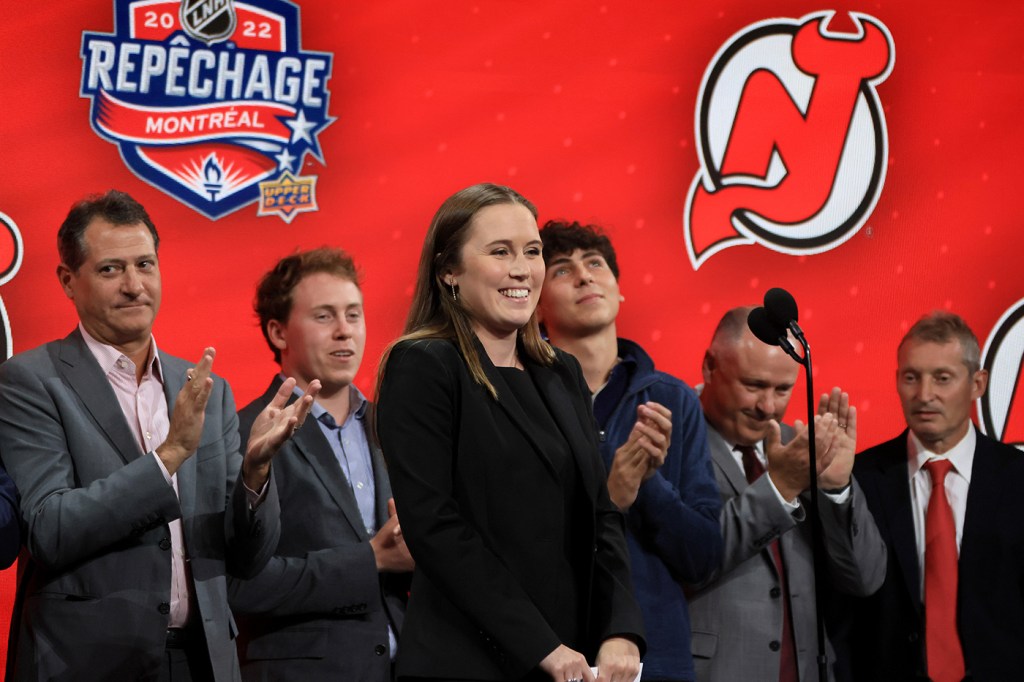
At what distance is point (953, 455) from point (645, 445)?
1.29 m

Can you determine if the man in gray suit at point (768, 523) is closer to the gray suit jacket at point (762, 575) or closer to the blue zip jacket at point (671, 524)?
the gray suit jacket at point (762, 575)

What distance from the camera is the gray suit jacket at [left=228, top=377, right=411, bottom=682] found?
10.4 ft

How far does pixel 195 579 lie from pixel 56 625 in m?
0.32

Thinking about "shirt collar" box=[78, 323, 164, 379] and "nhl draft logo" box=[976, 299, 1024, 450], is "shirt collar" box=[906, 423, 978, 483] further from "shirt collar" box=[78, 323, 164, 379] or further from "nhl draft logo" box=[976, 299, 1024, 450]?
"shirt collar" box=[78, 323, 164, 379]

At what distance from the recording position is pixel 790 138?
455 cm

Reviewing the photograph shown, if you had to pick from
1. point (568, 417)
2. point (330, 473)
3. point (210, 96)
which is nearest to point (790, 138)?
point (210, 96)

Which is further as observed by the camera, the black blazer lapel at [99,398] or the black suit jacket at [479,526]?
the black blazer lapel at [99,398]

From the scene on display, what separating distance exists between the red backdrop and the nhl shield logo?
23 centimetres

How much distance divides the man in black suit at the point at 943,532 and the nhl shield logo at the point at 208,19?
234 cm

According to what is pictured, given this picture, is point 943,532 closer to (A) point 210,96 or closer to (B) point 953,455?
(B) point 953,455

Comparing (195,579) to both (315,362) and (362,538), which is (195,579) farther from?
(315,362)

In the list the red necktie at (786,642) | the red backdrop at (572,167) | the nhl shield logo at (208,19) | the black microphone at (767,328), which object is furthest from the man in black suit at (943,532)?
the nhl shield logo at (208,19)

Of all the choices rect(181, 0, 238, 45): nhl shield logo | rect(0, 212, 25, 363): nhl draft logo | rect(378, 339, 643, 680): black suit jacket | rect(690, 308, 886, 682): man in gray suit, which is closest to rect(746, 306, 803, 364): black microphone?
rect(690, 308, 886, 682): man in gray suit

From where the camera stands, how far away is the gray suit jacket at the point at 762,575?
3416 mm
